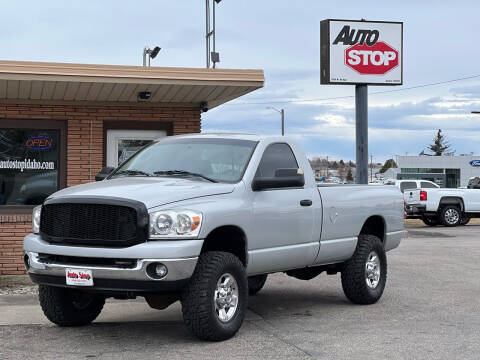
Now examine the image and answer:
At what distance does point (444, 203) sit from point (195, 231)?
21548mm

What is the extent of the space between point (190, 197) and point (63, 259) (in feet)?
4.16

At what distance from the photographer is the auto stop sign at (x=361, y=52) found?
21234mm

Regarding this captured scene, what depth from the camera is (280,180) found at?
7.70m

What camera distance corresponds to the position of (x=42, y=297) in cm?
782

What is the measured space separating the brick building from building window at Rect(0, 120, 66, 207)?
0.02 m

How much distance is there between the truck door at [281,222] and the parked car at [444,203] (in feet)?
61.4

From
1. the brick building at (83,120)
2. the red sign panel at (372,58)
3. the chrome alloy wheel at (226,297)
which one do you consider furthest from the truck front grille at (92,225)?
the red sign panel at (372,58)

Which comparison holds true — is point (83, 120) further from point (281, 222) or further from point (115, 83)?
point (281, 222)

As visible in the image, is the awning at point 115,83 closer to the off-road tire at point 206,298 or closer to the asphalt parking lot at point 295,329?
the asphalt parking lot at point 295,329

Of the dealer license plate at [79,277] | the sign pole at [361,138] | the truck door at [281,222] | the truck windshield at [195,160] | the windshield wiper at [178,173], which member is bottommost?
the dealer license plate at [79,277]

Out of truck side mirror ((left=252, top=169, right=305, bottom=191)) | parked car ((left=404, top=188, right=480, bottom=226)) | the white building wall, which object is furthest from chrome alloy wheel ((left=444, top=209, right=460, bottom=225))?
the white building wall

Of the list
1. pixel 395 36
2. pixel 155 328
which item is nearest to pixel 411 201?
pixel 395 36

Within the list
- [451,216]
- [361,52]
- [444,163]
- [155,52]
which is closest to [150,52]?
[155,52]

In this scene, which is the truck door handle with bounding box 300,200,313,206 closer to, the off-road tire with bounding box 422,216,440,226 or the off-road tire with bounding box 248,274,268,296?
the off-road tire with bounding box 248,274,268,296
